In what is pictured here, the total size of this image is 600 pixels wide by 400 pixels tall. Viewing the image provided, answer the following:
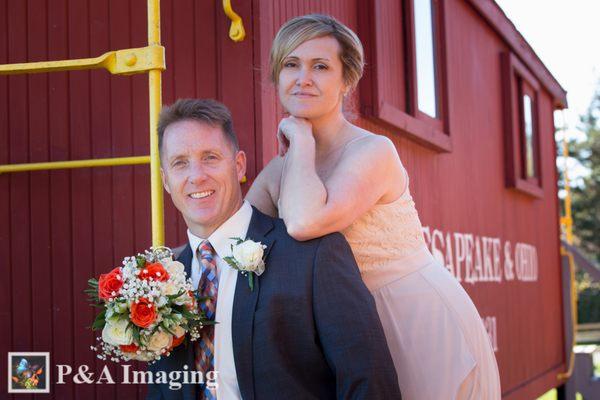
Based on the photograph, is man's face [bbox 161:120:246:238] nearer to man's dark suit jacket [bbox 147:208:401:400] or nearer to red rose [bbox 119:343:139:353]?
man's dark suit jacket [bbox 147:208:401:400]

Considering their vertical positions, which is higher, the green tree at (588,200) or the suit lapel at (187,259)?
the green tree at (588,200)

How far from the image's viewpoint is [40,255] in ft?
14.5

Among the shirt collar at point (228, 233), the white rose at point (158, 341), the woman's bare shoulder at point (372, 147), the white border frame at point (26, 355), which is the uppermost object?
the woman's bare shoulder at point (372, 147)

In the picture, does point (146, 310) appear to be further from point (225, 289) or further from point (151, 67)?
point (151, 67)

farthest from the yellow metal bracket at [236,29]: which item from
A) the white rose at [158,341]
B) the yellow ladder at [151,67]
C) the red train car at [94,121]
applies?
the white rose at [158,341]

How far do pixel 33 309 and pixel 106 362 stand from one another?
17.5 inches

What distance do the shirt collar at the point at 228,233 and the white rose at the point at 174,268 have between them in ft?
0.44

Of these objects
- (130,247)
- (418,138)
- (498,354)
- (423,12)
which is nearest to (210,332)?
(130,247)

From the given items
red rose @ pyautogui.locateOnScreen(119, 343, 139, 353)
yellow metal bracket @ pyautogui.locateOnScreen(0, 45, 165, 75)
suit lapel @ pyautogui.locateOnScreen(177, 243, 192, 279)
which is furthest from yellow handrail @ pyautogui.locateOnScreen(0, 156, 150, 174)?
red rose @ pyautogui.locateOnScreen(119, 343, 139, 353)

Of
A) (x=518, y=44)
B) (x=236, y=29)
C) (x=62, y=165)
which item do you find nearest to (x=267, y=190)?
(x=236, y=29)

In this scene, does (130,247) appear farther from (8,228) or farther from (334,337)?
(334,337)

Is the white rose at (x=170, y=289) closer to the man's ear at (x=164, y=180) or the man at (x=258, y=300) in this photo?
the man at (x=258, y=300)

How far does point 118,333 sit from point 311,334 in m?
0.57

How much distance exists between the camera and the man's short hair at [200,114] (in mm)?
2924
